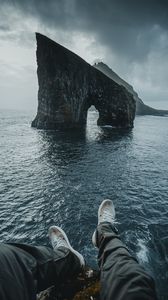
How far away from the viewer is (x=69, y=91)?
4303cm

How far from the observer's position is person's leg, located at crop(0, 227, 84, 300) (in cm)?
286

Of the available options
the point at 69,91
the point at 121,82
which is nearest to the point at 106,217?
the point at 69,91

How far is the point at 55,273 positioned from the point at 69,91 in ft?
136

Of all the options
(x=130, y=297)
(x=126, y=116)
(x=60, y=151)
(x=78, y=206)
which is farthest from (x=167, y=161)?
(x=126, y=116)

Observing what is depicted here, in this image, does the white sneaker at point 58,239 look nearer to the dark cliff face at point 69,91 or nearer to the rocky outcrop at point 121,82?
the dark cliff face at point 69,91

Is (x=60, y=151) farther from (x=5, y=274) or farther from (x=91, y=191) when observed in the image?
(x=5, y=274)

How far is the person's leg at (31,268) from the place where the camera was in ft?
9.37

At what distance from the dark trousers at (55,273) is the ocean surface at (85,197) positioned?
12.8 feet

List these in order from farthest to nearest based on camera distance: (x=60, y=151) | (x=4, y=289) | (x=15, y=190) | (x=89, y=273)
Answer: (x=60, y=151) < (x=15, y=190) < (x=89, y=273) < (x=4, y=289)

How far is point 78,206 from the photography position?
12.4 meters

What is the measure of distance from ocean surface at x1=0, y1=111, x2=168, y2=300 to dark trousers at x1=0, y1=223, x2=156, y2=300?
3.91 metres

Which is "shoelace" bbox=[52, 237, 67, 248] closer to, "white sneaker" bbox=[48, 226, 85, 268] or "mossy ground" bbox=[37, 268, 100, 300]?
"white sneaker" bbox=[48, 226, 85, 268]

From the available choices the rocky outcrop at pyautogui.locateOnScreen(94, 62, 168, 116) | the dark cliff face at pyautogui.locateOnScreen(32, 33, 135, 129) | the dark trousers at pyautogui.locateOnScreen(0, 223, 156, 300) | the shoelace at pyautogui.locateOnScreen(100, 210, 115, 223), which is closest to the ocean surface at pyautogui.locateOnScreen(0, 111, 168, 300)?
the shoelace at pyautogui.locateOnScreen(100, 210, 115, 223)

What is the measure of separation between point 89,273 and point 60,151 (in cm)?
2067
